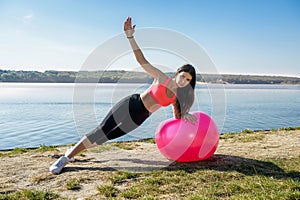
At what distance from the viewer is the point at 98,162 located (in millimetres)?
5023

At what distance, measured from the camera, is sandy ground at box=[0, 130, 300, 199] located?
390 centimetres

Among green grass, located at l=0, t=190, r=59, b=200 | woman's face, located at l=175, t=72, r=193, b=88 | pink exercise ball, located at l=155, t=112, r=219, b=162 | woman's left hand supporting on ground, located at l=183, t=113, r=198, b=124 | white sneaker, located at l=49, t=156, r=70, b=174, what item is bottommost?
white sneaker, located at l=49, t=156, r=70, b=174

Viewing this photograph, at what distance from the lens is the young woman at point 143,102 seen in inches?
175

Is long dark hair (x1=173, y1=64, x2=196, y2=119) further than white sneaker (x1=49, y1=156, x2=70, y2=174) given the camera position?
Yes

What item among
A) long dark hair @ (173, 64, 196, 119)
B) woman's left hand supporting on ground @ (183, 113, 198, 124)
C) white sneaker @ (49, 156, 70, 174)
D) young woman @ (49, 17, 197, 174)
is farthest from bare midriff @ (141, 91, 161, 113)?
white sneaker @ (49, 156, 70, 174)

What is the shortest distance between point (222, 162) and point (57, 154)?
3049 millimetres

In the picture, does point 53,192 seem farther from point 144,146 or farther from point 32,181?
point 144,146

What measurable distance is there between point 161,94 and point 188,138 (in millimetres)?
807

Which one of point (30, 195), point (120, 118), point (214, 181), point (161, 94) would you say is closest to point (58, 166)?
point (30, 195)

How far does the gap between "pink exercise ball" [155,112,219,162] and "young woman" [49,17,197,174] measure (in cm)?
15

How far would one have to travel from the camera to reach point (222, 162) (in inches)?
190

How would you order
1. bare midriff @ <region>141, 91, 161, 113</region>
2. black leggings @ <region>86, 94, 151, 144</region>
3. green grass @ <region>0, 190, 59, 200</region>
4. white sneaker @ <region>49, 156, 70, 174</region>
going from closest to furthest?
green grass @ <region>0, 190, 59, 200</region> → white sneaker @ <region>49, 156, 70, 174</region> → bare midriff @ <region>141, 91, 161, 113</region> → black leggings @ <region>86, 94, 151, 144</region>

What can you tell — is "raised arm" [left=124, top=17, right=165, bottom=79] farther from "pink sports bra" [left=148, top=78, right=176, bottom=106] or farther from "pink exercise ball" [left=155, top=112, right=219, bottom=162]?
"pink exercise ball" [left=155, top=112, right=219, bottom=162]

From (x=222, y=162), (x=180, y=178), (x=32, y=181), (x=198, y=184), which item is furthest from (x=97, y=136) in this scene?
(x=222, y=162)
